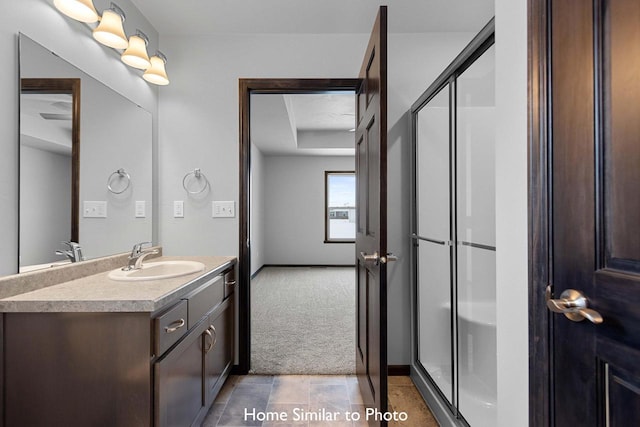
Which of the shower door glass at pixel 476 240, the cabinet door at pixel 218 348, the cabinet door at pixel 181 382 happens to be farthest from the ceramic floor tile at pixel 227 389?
the shower door glass at pixel 476 240

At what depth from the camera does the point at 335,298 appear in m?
4.36

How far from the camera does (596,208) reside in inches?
28.7

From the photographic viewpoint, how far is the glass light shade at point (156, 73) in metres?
2.10

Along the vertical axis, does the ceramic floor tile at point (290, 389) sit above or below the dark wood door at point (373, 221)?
below

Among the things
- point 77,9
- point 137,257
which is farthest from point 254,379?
point 77,9

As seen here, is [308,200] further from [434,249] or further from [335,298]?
[434,249]

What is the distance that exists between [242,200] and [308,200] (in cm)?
459

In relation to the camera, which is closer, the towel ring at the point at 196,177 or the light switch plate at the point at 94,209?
the light switch plate at the point at 94,209

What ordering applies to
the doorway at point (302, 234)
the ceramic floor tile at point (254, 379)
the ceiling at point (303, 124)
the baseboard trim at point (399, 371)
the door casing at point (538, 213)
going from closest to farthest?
the door casing at point (538, 213), the ceramic floor tile at point (254, 379), the baseboard trim at point (399, 371), the doorway at point (302, 234), the ceiling at point (303, 124)

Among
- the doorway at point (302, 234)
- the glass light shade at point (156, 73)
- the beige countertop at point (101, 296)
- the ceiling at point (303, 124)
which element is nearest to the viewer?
the beige countertop at point (101, 296)

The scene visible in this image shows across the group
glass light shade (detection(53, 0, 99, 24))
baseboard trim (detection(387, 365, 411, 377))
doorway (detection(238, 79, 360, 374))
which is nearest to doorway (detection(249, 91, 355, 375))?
baseboard trim (detection(387, 365, 411, 377))

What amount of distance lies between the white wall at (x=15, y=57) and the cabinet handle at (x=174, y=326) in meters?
0.65

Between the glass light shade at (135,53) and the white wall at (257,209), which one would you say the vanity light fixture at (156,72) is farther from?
the white wall at (257,209)

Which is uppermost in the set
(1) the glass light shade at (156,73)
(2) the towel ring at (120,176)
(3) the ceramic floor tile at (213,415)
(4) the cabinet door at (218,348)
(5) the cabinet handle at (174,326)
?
(1) the glass light shade at (156,73)
